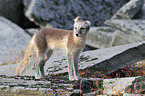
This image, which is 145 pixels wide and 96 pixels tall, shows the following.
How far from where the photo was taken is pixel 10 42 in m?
7.73

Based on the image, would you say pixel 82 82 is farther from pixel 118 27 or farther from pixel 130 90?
pixel 118 27

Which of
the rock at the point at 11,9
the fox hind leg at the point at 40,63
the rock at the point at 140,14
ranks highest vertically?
the rock at the point at 11,9

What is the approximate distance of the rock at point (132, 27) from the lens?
8.09 m

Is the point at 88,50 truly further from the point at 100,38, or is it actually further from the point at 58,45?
the point at 58,45

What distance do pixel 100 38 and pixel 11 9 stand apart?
406 centimetres

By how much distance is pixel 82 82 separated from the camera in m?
3.71

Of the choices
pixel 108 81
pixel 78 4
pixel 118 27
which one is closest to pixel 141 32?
pixel 118 27

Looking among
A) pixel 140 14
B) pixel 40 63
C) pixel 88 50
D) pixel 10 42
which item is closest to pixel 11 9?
pixel 10 42

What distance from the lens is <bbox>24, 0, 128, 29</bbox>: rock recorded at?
9.04 m

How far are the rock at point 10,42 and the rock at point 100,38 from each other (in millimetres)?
2506

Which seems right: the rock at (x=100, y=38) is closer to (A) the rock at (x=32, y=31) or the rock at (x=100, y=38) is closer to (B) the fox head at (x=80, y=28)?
(A) the rock at (x=32, y=31)

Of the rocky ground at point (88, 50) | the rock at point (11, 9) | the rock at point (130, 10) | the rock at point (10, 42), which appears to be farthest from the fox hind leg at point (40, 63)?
the rock at point (11, 9)

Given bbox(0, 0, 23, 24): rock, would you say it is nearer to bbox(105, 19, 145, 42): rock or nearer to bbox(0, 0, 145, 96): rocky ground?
bbox(0, 0, 145, 96): rocky ground

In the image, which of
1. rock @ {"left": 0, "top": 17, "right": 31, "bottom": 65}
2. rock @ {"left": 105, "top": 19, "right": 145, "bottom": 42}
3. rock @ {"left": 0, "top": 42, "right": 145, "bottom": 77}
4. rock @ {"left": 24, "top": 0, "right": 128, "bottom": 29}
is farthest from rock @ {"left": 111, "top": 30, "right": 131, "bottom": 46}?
rock @ {"left": 0, "top": 17, "right": 31, "bottom": 65}
